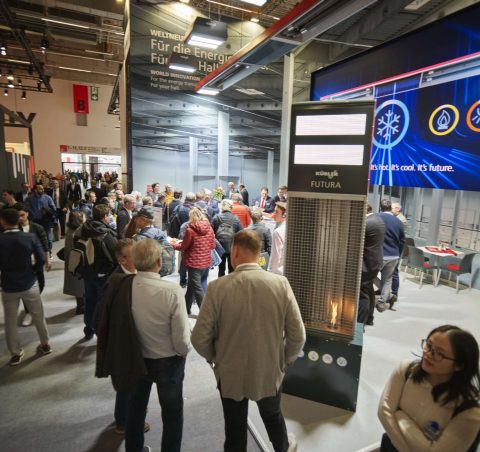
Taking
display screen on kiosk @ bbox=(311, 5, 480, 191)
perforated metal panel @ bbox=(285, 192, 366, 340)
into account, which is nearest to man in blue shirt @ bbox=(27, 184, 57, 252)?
perforated metal panel @ bbox=(285, 192, 366, 340)

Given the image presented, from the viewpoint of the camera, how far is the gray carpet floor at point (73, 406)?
7.65 feet

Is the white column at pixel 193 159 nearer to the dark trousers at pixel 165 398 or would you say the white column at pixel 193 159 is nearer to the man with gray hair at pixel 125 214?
the man with gray hair at pixel 125 214

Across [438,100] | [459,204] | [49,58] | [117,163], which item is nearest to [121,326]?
[438,100]

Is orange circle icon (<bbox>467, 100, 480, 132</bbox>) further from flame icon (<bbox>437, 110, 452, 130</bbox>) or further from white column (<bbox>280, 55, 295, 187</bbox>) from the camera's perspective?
white column (<bbox>280, 55, 295, 187</bbox>)

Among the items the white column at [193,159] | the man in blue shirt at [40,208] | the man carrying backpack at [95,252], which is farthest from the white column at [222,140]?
the man carrying backpack at [95,252]

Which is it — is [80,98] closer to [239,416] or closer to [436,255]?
[436,255]

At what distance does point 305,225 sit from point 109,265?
2.06 metres

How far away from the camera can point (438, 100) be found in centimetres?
339

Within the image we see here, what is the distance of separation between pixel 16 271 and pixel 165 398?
203 cm

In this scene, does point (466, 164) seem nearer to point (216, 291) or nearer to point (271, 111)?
point (216, 291)

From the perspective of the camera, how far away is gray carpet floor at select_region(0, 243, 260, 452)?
7.65 ft

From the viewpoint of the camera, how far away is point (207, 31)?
5.66 metres

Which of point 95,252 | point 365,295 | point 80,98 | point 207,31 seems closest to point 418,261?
point 365,295

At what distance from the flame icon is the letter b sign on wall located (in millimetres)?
17571
